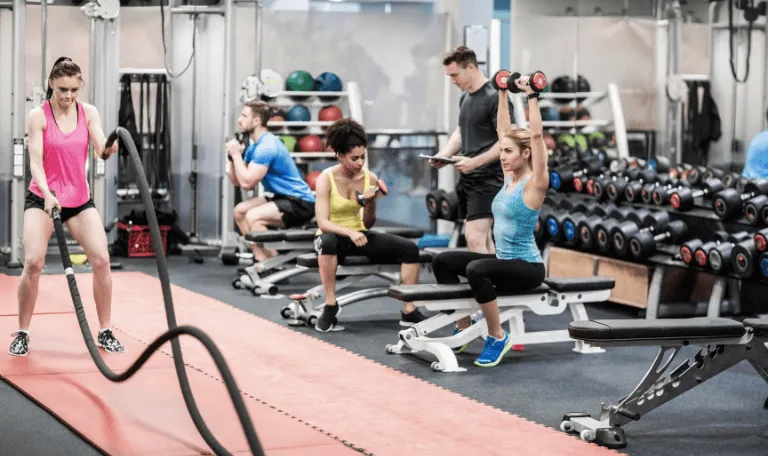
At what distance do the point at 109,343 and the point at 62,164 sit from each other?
0.80m

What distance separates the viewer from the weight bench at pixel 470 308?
15.8 ft

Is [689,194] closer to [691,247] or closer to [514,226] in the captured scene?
[691,247]

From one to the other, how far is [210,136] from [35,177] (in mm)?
4469

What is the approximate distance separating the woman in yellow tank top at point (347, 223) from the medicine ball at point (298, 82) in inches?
125

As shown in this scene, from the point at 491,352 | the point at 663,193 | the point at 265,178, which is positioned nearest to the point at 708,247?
the point at 663,193

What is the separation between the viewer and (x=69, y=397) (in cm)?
402

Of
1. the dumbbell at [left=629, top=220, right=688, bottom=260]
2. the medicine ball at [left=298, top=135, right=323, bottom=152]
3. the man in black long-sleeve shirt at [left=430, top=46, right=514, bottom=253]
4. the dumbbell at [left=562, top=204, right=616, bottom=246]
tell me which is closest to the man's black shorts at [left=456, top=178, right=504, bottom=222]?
the man in black long-sleeve shirt at [left=430, top=46, right=514, bottom=253]

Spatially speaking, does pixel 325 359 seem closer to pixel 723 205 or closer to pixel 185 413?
pixel 185 413

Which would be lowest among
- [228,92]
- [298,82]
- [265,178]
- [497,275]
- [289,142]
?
[497,275]

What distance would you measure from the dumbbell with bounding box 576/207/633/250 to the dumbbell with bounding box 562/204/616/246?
2 cm

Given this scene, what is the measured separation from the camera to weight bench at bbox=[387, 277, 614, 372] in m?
4.82

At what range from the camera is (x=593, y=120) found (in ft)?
29.6

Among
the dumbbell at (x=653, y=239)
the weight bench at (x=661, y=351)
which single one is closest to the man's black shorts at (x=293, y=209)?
the dumbbell at (x=653, y=239)

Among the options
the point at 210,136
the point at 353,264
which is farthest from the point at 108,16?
the point at 353,264
